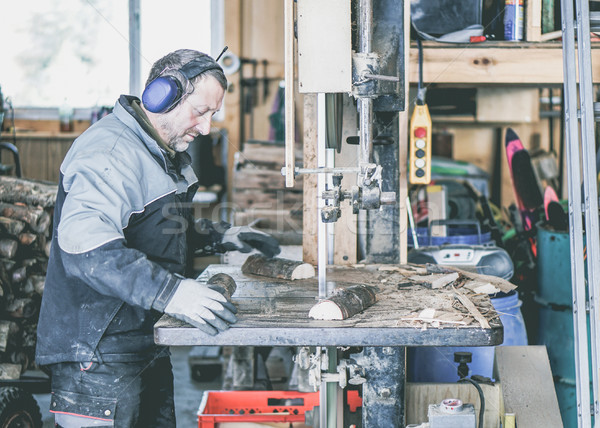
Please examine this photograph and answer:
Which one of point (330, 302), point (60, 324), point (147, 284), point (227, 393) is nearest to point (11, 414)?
point (227, 393)

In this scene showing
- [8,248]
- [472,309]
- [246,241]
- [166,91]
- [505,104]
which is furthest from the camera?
[505,104]

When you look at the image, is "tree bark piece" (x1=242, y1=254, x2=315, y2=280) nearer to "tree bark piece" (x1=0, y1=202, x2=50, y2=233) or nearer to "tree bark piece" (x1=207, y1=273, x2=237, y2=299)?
"tree bark piece" (x1=207, y1=273, x2=237, y2=299)

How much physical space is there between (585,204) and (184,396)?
8.40 feet

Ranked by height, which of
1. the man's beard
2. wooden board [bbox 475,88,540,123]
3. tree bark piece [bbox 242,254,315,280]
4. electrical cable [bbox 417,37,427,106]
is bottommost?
tree bark piece [bbox 242,254,315,280]

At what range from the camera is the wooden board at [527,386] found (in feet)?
7.87

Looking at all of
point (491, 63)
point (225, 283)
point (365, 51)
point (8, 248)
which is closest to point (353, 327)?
point (225, 283)

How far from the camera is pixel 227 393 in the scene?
274cm

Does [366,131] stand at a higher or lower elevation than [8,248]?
higher

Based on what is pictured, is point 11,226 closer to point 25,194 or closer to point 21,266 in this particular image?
point 21,266

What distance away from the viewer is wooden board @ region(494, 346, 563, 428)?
7.87 ft

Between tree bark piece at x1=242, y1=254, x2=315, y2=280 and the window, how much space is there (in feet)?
11.7

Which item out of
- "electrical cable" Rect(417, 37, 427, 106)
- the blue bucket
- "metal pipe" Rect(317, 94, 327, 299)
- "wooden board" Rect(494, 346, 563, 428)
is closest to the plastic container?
the blue bucket

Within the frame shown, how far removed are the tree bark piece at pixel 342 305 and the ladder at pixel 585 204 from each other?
67cm

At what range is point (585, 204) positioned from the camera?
2191mm
